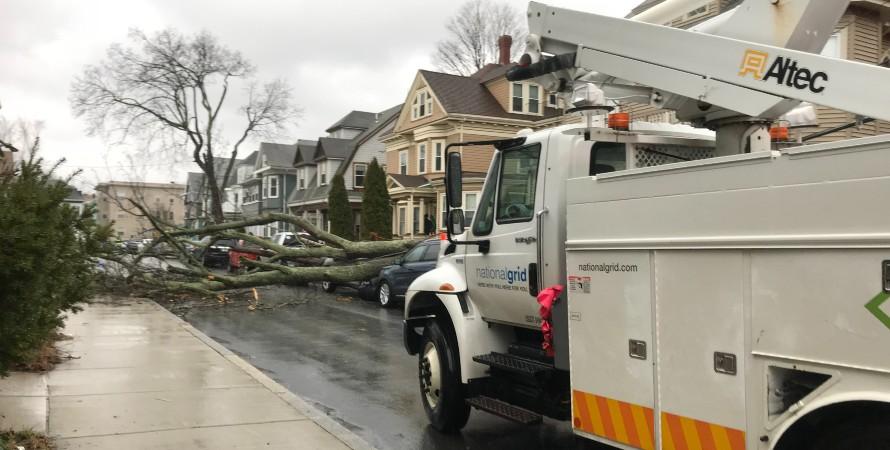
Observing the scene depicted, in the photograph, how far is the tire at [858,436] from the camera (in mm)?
3000

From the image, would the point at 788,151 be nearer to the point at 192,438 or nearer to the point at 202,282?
the point at 192,438

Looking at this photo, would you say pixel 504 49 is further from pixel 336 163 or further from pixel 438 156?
pixel 336 163

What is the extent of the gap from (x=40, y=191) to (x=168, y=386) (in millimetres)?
2747

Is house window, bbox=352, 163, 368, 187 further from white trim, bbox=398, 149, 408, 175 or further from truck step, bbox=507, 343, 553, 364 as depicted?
truck step, bbox=507, 343, 553, 364

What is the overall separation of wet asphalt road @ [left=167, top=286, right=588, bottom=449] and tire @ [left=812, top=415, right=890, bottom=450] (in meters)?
3.30

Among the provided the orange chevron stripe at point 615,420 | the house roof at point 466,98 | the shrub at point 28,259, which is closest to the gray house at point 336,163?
the house roof at point 466,98

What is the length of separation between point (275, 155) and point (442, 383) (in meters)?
57.9

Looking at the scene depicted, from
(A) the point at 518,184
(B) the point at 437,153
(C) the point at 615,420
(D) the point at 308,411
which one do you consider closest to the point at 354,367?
(D) the point at 308,411

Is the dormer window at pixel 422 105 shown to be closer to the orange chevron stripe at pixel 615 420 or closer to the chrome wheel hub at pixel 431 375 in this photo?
the chrome wheel hub at pixel 431 375

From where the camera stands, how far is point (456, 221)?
6.19 m

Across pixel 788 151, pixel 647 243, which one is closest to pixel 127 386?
pixel 647 243

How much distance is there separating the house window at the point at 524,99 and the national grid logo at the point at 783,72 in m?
32.8

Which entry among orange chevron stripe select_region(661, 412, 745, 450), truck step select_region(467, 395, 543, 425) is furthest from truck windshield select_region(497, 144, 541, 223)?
orange chevron stripe select_region(661, 412, 745, 450)

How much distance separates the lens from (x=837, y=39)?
16.4 meters
